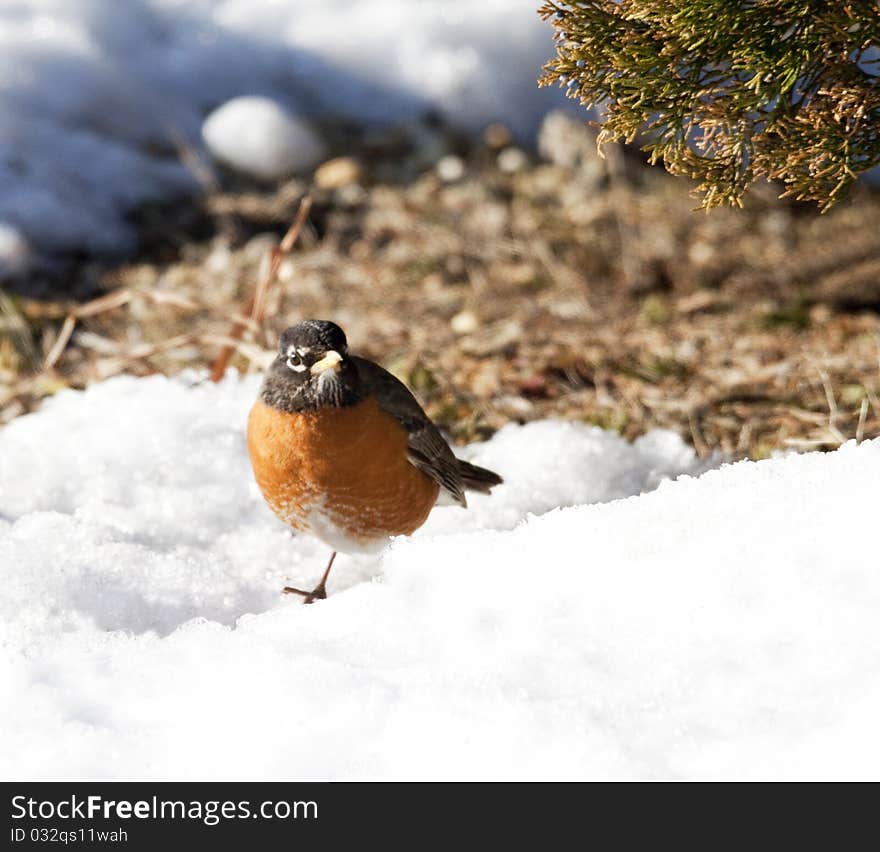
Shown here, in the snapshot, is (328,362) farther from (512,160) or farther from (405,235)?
(512,160)

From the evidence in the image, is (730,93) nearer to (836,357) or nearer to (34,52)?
(836,357)

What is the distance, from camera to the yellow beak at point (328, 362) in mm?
3332

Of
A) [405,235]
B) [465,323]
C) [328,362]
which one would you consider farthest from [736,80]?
[405,235]

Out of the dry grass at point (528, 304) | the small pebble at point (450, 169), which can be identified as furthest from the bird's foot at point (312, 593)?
the small pebble at point (450, 169)

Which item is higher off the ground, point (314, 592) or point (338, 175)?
point (338, 175)

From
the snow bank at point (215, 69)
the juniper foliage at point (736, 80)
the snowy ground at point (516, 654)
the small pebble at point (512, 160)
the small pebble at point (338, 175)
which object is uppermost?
the snow bank at point (215, 69)

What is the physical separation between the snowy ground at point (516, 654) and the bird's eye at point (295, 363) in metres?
0.77

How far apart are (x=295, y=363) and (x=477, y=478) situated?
3.05ft

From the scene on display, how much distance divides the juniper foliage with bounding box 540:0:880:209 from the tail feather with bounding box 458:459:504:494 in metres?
1.42

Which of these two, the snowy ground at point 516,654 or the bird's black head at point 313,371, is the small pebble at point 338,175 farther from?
the snowy ground at point 516,654

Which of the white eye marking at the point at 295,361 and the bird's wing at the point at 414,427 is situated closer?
the white eye marking at the point at 295,361

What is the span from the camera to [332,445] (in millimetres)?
3434

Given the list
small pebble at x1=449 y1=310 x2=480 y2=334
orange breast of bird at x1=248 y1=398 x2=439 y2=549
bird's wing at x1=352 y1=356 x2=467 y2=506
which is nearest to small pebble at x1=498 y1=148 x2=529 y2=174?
small pebble at x1=449 y1=310 x2=480 y2=334

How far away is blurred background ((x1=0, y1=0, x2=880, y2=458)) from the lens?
5.11 meters
